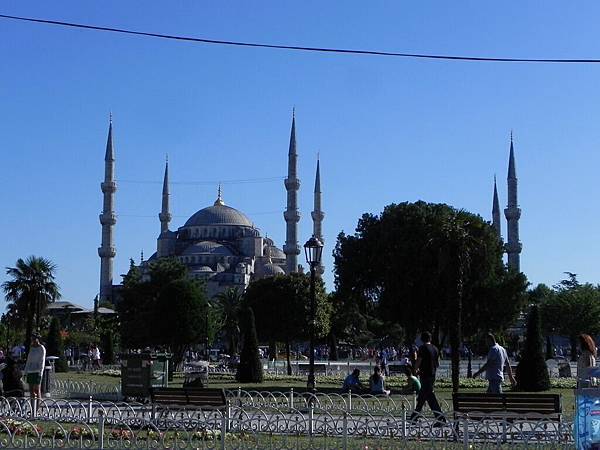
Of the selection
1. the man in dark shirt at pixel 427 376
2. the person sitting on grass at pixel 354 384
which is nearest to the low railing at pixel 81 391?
the person sitting on grass at pixel 354 384

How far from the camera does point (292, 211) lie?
88375 mm

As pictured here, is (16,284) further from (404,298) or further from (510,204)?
(510,204)

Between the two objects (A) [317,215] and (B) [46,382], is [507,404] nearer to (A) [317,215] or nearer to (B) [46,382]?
(B) [46,382]

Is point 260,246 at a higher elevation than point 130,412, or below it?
higher

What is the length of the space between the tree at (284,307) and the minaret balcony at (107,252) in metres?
33.5

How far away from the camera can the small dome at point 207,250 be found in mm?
107250

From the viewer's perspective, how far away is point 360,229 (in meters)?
44.2

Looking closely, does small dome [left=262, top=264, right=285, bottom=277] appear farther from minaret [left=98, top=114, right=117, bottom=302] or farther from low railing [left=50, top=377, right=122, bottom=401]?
low railing [left=50, top=377, right=122, bottom=401]

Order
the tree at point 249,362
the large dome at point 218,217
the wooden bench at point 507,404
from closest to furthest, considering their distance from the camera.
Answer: the wooden bench at point 507,404
the tree at point 249,362
the large dome at point 218,217

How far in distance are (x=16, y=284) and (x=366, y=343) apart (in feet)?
130

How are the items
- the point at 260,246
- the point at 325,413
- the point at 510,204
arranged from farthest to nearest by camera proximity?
the point at 260,246, the point at 510,204, the point at 325,413

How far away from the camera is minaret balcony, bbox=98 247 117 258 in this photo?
90.4m

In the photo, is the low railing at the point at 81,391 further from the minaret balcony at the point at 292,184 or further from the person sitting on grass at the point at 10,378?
the minaret balcony at the point at 292,184

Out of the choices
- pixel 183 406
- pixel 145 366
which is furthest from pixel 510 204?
pixel 183 406
